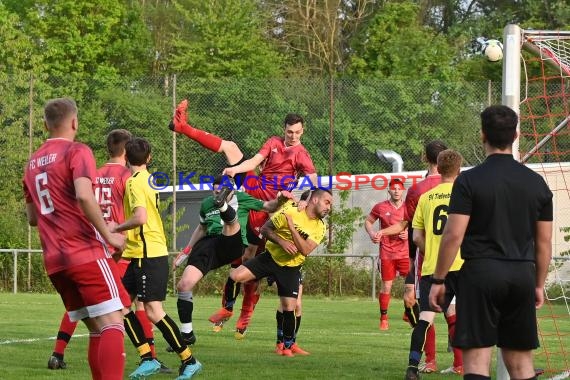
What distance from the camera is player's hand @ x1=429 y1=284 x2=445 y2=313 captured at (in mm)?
6340

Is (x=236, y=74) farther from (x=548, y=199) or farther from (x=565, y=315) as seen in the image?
(x=548, y=199)

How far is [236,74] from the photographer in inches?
1436

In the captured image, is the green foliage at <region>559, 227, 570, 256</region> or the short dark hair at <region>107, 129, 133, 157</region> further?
the green foliage at <region>559, 227, 570, 256</region>

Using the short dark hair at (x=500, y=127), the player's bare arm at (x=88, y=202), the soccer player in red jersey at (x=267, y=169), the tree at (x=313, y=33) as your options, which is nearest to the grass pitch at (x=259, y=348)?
the soccer player in red jersey at (x=267, y=169)

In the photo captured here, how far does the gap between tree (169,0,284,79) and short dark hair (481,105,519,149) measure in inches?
1171

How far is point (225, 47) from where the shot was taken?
36.9m

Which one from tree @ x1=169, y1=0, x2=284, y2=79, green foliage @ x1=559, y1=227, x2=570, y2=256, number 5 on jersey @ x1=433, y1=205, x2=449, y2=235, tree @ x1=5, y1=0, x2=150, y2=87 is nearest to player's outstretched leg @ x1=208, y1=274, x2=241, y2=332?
number 5 on jersey @ x1=433, y1=205, x2=449, y2=235

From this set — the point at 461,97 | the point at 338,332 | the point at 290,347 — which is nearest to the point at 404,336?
the point at 338,332

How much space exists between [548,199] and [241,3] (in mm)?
33675

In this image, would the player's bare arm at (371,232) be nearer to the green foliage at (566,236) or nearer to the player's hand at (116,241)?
the player's hand at (116,241)

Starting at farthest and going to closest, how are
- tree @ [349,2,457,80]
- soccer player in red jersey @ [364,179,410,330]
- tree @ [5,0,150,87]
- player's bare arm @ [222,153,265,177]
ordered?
tree @ [349,2,457,80] → tree @ [5,0,150,87] → soccer player in red jersey @ [364,179,410,330] → player's bare arm @ [222,153,265,177]

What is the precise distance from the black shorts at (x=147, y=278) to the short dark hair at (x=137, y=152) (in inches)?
31.3

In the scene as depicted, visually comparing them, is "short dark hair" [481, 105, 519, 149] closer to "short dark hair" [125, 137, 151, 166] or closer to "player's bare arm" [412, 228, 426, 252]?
"player's bare arm" [412, 228, 426, 252]

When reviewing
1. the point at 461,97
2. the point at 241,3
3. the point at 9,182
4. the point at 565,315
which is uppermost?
the point at 241,3
